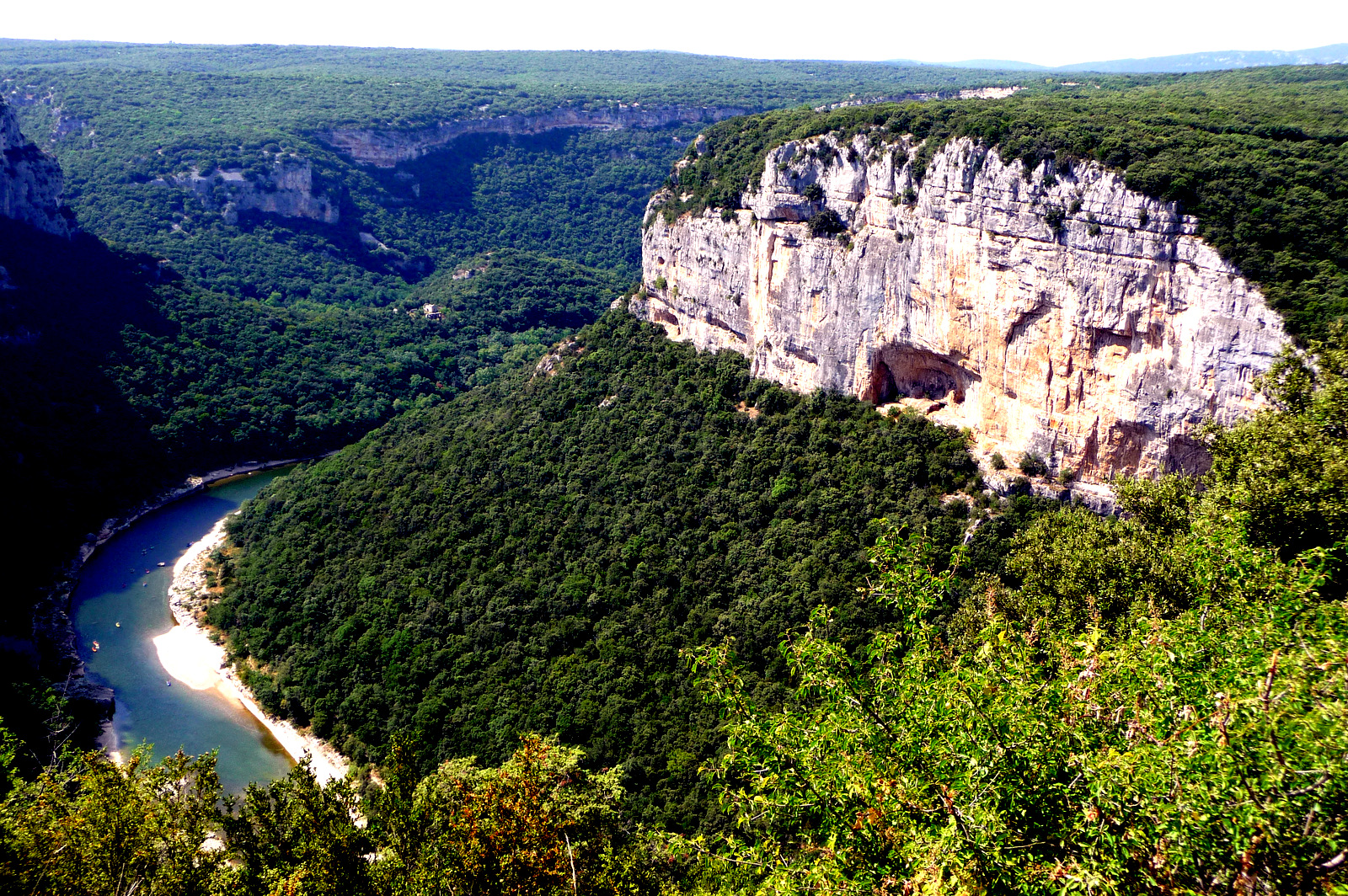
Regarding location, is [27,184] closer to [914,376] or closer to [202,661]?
[202,661]

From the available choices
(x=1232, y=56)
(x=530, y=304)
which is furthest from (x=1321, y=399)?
(x=1232, y=56)

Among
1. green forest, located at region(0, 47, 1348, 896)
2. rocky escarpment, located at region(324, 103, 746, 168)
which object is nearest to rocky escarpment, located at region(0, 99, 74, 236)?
green forest, located at region(0, 47, 1348, 896)

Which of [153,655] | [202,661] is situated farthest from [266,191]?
[202,661]

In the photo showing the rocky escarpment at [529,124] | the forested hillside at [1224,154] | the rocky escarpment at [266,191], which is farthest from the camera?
the rocky escarpment at [529,124]

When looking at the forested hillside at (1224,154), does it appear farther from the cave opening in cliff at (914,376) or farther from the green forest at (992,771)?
the cave opening in cliff at (914,376)

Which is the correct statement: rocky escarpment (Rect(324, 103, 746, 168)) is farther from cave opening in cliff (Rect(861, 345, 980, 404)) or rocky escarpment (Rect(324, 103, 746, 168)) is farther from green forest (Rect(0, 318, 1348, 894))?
green forest (Rect(0, 318, 1348, 894))

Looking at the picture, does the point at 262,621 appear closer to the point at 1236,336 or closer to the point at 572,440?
the point at 572,440

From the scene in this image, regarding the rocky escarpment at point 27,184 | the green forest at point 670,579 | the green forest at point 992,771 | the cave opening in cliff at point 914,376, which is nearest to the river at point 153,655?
the green forest at point 670,579
